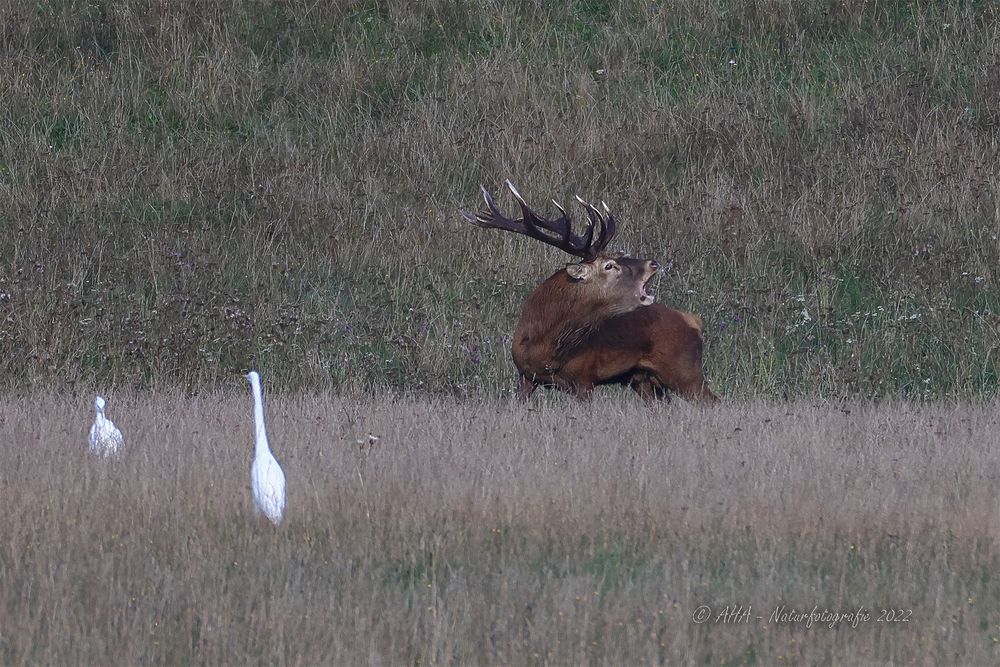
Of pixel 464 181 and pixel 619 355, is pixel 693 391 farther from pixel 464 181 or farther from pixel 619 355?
pixel 464 181

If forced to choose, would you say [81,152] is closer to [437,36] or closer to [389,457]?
[437,36]

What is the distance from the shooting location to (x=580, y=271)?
9031mm

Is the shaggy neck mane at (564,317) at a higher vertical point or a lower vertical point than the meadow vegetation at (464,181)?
higher

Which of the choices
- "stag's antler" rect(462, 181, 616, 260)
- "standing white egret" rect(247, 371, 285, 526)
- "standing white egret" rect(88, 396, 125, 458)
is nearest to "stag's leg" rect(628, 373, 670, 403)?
"stag's antler" rect(462, 181, 616, 260)

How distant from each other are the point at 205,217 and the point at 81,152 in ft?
6.20

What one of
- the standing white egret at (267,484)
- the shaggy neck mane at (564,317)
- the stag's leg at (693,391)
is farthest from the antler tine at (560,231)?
the standing white egret at (267,484)

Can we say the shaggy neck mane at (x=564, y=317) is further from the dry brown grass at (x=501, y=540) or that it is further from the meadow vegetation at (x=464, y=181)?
the meadow vegetation at (x=464, y=181)

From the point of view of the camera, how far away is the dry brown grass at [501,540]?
13.6 ft

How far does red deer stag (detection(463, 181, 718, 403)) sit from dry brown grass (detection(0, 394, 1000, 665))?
0.98 meters

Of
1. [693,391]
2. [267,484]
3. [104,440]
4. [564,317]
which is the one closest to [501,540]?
[267,484]

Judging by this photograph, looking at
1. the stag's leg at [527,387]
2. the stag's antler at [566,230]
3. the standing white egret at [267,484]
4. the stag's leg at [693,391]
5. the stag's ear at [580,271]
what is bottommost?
the stag's leg at [527,387]

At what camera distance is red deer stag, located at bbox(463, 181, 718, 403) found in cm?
887

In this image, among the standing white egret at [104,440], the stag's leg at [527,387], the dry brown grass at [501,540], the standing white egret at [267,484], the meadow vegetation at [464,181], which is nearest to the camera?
the dry brown grass at [501,540]

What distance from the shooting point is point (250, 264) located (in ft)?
41.5
